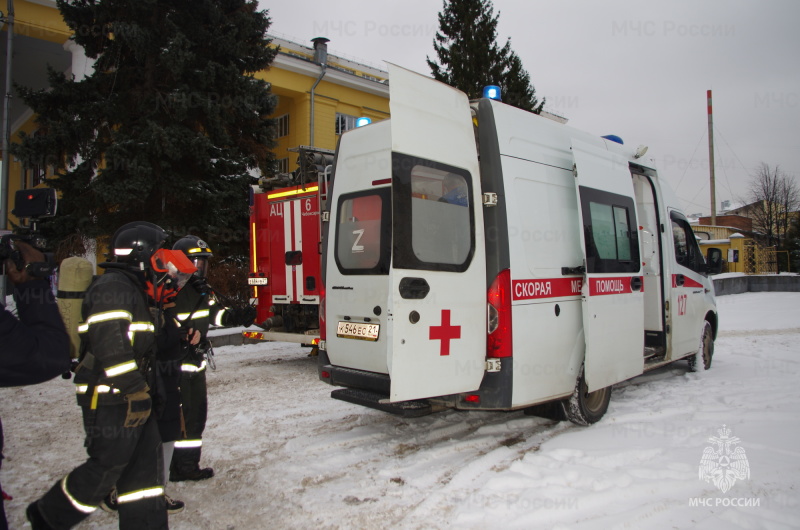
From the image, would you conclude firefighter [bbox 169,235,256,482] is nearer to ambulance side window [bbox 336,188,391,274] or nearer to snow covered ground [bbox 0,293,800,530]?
snow covered ground [bbox 0,293,800,530]

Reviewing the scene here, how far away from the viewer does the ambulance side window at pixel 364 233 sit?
4.82m

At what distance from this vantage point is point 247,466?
418cm

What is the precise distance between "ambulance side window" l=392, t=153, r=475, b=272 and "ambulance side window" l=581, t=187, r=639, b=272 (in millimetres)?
1365

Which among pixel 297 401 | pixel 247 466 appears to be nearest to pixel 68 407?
pixel 297 401

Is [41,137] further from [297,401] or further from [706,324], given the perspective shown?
[706,324]

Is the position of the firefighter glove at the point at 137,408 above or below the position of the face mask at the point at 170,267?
below

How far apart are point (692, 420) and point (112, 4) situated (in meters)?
13.6

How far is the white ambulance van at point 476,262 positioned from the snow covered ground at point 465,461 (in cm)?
47

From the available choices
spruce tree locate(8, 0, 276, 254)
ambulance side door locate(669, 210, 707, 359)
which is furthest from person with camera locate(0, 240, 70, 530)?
spruce tree locate(8, 0, 276, 254)

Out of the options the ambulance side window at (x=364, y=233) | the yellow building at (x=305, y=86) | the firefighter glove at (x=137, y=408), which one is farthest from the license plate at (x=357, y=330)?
the yellow building at (x=305, y=86)

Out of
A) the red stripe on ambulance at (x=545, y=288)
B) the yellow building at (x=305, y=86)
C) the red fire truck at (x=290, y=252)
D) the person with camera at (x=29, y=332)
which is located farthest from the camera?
the yellow building at (x=305, y=86)

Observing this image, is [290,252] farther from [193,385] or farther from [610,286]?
[610,286]

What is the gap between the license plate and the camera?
4.69 meters

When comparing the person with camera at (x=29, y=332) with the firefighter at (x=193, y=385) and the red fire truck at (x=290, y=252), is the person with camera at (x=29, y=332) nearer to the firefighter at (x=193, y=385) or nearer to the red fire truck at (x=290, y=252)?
the firefighter at (x=193, y=385)
